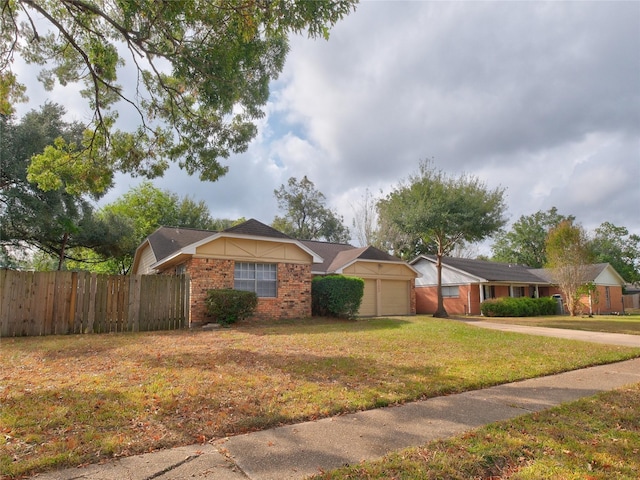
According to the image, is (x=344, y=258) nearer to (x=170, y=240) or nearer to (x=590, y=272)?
(x=170, y=240)

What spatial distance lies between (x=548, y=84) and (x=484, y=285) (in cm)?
1893

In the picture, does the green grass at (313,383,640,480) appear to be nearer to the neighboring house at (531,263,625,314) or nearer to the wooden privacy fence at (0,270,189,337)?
the wooden privacy fence at (0,270,189,337)

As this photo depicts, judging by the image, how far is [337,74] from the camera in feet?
28.7

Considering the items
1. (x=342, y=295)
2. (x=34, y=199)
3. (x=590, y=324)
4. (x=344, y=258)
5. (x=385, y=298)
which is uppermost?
(x=34, y=199)

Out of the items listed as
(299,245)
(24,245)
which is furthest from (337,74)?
(24,245)

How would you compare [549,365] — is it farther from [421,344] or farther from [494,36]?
[494,36]

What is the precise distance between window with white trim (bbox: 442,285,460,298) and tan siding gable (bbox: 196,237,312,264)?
14378mm

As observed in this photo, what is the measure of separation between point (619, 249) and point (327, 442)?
6224cm

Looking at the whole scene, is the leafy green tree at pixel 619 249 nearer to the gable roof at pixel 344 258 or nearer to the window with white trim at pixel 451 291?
the window with white trim at pixel 451 291

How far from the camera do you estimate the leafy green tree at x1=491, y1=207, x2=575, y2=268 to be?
49094 mm

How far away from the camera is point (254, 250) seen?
15602mm

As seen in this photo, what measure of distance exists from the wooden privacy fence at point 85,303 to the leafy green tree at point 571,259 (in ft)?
72.8

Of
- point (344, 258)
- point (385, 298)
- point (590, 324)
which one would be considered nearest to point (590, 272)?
point (590, 324)

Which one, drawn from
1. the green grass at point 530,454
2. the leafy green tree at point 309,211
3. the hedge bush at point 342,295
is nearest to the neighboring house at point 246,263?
the hedge bush at point 342,295
